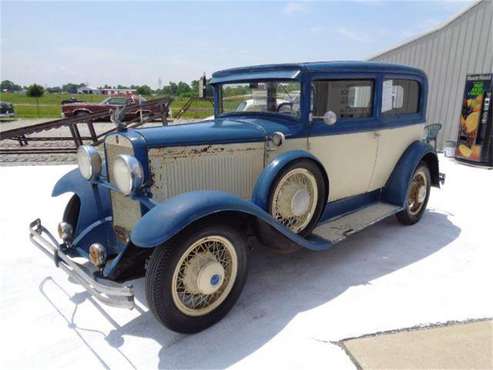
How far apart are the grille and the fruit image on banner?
807 cm

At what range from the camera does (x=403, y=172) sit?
13.8ft

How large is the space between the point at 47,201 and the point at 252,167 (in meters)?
3.83

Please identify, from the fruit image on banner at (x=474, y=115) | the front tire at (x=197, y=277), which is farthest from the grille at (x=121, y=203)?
the fruit image on banner at (x=474, y=115)

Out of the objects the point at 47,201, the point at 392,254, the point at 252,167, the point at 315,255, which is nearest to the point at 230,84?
the point at 252,167

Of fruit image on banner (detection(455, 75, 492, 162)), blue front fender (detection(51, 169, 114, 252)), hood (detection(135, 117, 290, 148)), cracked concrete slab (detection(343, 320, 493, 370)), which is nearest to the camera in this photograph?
cracked concrete slab (detection(343, 320, 493, 370))

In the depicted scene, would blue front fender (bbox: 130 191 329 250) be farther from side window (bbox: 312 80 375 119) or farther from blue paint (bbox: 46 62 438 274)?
side window (bbox: 312 80 375 119)

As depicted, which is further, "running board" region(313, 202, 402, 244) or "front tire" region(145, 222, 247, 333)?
"running board" region(313, 202, 402, 244)

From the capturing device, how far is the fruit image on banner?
790cm

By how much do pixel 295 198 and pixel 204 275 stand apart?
1.09m

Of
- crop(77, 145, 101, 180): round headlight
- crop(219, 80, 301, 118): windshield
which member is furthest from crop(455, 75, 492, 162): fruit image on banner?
crop(77, 145, 101, 180): round headlight

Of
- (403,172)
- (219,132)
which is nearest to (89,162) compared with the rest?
(219,132)

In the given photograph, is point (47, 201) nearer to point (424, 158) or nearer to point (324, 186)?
point (324, 186)

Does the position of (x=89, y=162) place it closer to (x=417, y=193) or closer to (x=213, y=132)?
(x=213, y=132)

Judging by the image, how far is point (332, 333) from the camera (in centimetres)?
245
